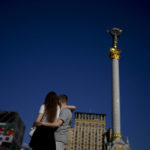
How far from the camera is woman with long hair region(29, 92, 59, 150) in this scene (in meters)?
4.69

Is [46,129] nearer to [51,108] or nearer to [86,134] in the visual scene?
[51,108]

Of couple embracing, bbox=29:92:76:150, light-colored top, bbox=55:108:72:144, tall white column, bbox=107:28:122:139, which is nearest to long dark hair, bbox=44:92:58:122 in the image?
couple embracing, bbox=29:92:76:150

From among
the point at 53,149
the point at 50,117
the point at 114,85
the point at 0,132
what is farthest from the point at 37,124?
the point at 114,85

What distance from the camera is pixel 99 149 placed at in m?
127

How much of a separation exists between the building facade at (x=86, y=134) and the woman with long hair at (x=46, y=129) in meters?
127

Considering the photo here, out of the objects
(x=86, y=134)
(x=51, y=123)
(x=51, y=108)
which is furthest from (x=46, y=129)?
(x=86, y=134)

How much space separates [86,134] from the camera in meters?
129

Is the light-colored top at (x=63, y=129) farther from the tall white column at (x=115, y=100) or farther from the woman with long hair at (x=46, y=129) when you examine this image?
the tall white column at (x=115, y=100)

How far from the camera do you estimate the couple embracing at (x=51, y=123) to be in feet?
15.5

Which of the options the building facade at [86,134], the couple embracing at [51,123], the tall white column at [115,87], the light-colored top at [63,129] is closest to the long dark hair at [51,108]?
the couple embracing at [51,123]

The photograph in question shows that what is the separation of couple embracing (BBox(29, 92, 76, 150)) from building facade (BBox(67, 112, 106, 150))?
413 ft

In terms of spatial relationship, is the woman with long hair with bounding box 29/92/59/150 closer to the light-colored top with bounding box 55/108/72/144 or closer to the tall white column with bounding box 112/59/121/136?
the light-colored top with bounding box 55/108/72/144

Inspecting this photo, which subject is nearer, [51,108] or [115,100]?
[51,108]

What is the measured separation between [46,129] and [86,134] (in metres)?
130
